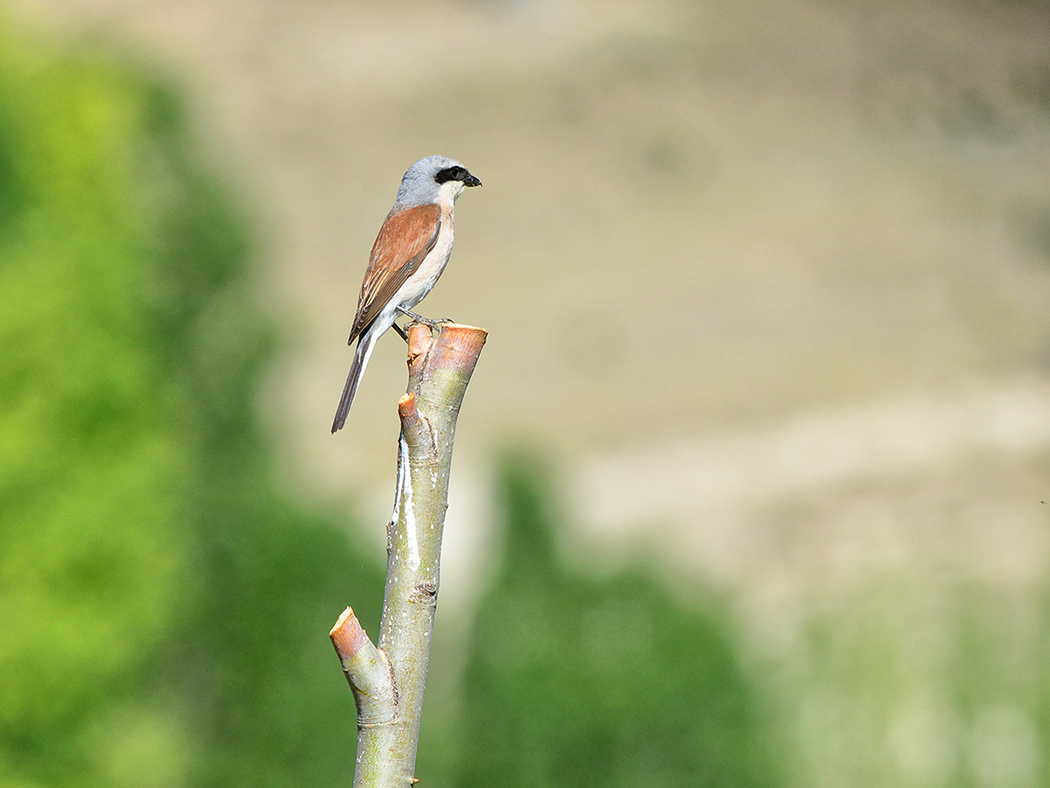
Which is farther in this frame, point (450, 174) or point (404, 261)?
point (450, 174)

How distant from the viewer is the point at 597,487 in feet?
66.1

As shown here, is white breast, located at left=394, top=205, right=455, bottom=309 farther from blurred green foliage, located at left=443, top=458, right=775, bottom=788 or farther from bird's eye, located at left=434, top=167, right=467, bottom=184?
blurred green foliage, located at left=443, top=458, right=775, bottom=788

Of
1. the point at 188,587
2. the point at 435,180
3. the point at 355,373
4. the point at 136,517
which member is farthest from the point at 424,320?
the point at 188,587

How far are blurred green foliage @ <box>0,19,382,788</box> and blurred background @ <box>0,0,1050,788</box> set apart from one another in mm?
38

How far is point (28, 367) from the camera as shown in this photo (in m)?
9.37

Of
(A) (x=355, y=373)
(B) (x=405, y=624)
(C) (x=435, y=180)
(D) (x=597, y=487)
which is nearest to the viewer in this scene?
(B) (x=405, y=624)

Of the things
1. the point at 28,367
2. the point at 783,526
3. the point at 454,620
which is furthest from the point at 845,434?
the point at 28,367

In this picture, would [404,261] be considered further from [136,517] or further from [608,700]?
[136,517]

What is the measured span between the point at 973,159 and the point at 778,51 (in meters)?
0.56

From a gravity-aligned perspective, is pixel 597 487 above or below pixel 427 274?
above

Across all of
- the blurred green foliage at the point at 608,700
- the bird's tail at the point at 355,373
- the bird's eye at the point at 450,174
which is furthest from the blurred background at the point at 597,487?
the bird's tail at the point at 355,373

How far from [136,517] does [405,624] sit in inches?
343

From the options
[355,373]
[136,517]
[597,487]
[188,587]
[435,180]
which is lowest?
[355,373]

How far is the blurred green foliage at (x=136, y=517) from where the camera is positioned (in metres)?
8.96
